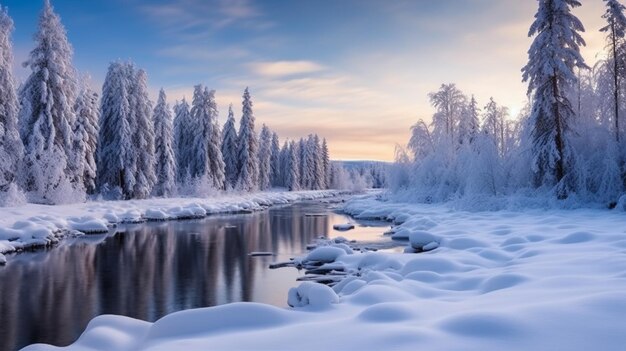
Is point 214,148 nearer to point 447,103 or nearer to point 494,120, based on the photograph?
point 447,103

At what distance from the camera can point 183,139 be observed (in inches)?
2073

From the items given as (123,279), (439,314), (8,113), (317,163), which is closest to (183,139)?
(8,113)

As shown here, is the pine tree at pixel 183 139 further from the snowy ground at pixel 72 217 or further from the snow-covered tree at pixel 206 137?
the snowy ground at pixel 72 217

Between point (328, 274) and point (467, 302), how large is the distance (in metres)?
5.68

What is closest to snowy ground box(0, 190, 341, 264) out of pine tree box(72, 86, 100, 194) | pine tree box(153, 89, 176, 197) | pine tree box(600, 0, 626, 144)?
pine tree box(72, 86, 100, 194)

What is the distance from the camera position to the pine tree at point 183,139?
51531mm

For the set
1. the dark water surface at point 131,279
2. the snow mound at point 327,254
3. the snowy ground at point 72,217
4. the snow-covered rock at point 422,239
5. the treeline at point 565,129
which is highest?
the treeline at point 565,129

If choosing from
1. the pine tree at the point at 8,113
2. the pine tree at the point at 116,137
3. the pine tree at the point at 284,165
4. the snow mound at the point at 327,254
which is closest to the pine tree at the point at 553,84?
the snow mound at the point at 327,254

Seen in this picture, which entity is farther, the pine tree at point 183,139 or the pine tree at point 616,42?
the pine tree at point 183,139

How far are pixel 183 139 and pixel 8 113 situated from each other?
27133mm

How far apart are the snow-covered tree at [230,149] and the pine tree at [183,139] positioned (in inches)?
228

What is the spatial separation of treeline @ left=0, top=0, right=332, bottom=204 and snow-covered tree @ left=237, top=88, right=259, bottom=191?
131mm

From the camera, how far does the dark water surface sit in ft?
28.8

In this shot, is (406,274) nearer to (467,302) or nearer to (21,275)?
(467,302)
